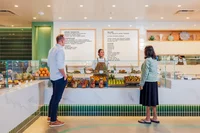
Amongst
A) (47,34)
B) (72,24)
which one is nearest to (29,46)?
(47,34)

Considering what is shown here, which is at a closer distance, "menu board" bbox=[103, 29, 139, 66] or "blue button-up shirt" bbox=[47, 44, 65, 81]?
"blue button-up shirt" bbox=[47, 44, 65, 81]

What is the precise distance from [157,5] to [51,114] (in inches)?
156

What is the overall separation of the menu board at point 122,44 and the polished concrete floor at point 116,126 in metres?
4.00

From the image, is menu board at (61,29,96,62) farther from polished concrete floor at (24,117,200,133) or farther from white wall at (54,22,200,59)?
polished concrete floor at (24,117,200,133)

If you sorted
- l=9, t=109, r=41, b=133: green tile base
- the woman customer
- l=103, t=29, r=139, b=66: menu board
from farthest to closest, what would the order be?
l=103, t=29, r=139, b=66: menu board, the woman customer, l=9, t=109, r=41, b=133: green tile base

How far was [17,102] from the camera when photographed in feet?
11.3

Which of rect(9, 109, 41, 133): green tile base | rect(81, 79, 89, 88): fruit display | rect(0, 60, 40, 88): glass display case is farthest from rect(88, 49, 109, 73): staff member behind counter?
rect(9, 109, 41, 133): green tile base

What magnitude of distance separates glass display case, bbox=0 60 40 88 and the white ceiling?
2047mm

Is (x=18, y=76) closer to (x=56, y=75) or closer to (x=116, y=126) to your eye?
(x=56, y=75)

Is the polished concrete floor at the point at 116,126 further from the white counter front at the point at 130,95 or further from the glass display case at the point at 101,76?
the glass display case at the point at 101,76

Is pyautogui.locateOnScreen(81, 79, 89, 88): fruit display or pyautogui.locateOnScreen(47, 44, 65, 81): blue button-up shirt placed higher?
pyautogui.locateOnScreen(47, 44, 65, 81): blue button-up shirt

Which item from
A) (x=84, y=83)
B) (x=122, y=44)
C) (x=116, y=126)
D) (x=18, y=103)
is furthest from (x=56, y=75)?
(x=122, y=44)

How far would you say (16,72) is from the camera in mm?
4012

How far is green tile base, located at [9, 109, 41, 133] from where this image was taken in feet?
11.8
